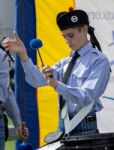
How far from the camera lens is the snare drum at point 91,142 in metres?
2.43

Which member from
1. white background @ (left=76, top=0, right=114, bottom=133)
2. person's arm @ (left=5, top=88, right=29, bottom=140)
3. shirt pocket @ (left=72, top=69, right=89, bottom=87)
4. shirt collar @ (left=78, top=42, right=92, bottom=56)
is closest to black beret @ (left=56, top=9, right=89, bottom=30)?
shirt collar @ (left=78, top=42, right=92, bottom=56)

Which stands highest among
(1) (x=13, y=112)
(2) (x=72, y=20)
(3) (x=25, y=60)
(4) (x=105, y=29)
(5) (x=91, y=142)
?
(4) (x=105, y=29)

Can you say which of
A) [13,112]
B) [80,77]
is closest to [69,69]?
[80,77]

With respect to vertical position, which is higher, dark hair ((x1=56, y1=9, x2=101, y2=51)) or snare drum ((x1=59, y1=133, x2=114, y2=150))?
dark hair ((x1=56, y1=9, x2=101, y2=51))

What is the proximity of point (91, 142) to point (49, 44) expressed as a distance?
2.07 m

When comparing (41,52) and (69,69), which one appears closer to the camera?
(69,69)

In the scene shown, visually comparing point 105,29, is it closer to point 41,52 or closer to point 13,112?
point 41,52

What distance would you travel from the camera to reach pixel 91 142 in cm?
244

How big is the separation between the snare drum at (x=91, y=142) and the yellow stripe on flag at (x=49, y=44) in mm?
1980

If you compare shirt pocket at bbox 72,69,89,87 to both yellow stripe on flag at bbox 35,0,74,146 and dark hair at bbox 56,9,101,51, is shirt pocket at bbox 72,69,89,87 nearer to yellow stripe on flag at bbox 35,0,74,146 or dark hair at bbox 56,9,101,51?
dark hair at bbox 56,9,101,51

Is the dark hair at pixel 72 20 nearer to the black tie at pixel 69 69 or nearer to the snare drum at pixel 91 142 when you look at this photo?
the black tie at pixel 69 69

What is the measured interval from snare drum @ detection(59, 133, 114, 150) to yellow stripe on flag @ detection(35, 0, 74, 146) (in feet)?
A: 6.49

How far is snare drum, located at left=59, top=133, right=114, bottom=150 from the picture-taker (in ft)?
7.96

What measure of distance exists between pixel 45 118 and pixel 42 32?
679 millimetres
